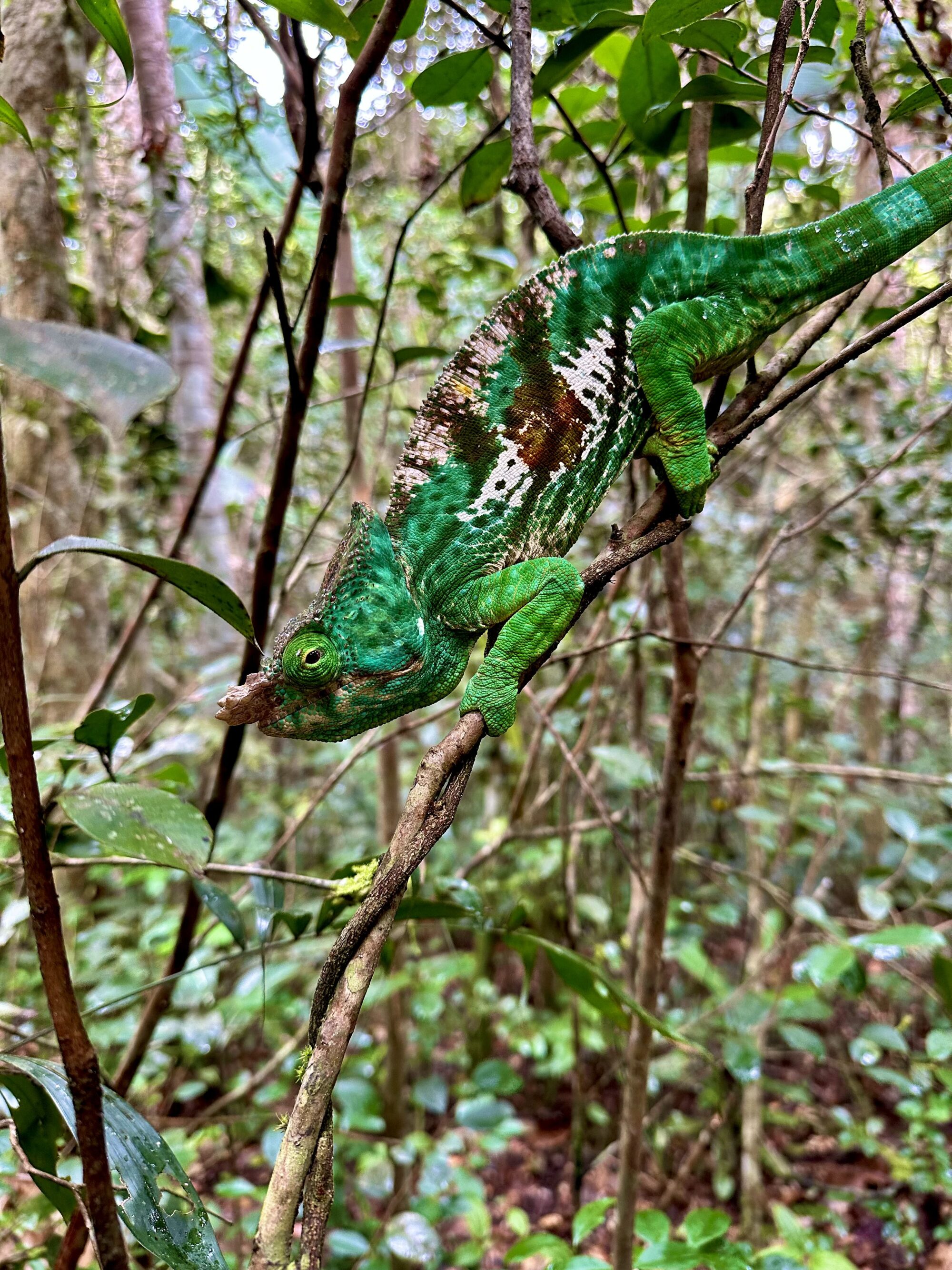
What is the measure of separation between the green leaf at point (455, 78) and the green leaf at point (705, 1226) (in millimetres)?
1963

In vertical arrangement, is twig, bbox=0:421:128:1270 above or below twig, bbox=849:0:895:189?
below

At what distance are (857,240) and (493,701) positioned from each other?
1042 mm

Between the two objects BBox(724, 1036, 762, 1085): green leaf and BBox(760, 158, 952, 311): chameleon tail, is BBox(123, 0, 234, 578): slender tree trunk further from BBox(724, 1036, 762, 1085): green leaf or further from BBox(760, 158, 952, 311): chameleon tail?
BBox(724, 1036, 762, 1085): green leaf

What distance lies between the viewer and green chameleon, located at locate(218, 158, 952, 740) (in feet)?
4.14

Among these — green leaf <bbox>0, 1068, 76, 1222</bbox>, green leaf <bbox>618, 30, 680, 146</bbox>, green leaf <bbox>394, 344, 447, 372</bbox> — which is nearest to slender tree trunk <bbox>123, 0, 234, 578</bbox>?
green leaf <bbox>394, 344, 447, 372</bbox>

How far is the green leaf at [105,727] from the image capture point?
1.01 meters

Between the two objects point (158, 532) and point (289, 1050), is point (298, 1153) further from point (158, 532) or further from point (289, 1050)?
point (158, 532)

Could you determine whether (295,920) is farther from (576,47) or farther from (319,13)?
(576,47)

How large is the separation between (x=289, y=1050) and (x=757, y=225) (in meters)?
2.25

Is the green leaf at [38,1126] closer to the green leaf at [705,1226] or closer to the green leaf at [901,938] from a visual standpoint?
the green leaf at [705,1226]

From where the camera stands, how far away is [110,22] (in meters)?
0.80

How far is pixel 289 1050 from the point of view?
2.27m

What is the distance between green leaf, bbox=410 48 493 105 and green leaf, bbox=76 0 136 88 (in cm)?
65

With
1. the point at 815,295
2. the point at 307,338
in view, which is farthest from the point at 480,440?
the point at 815,295
